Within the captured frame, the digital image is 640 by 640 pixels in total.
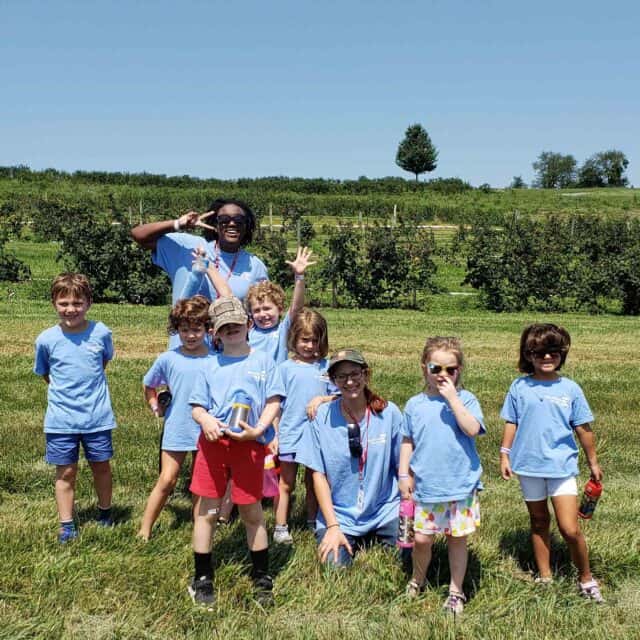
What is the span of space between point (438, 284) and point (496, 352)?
325 inches

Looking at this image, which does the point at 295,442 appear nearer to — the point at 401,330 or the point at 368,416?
the point at 368,416

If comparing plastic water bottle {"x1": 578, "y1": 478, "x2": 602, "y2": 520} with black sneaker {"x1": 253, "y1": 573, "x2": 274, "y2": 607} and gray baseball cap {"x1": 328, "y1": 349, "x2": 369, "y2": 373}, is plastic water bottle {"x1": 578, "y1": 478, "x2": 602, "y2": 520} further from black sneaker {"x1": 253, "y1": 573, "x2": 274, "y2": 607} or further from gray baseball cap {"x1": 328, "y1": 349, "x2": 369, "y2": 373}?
black sneaker {"x1": 253, "y1": 573, "x2": 274, "y2": 607}

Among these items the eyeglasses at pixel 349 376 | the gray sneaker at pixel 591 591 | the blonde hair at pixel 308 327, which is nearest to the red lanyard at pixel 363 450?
the eyeglasses at pixel 349 376

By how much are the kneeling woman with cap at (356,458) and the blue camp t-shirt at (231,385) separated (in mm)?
493

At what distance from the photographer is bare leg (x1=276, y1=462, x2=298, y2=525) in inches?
179

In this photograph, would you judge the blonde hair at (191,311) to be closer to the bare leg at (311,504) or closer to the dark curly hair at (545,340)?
the bare leg at (311,504)

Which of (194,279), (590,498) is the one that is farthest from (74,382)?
(590,498)

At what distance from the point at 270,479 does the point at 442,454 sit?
4.27 ft

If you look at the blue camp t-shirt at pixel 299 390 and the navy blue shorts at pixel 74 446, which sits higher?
the blue camp t-shirt at pixel 299 390

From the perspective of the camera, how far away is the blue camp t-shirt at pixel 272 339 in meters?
4.63

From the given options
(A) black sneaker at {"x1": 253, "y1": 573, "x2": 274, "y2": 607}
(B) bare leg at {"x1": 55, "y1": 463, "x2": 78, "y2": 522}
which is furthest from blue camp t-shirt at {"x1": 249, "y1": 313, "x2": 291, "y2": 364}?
(A) black sneaker at {"x1": 253, "y1": 573, "x2": 274, "y2": 607}

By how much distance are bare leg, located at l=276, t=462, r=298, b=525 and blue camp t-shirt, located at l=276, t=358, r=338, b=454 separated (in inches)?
4.3

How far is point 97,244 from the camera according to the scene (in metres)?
16.8

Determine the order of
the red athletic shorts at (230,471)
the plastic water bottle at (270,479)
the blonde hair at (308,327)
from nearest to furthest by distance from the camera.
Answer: the red athletic shorts at (230,471) → the blonde hair at (308,327) → the plastic water bottle at (270,479)
